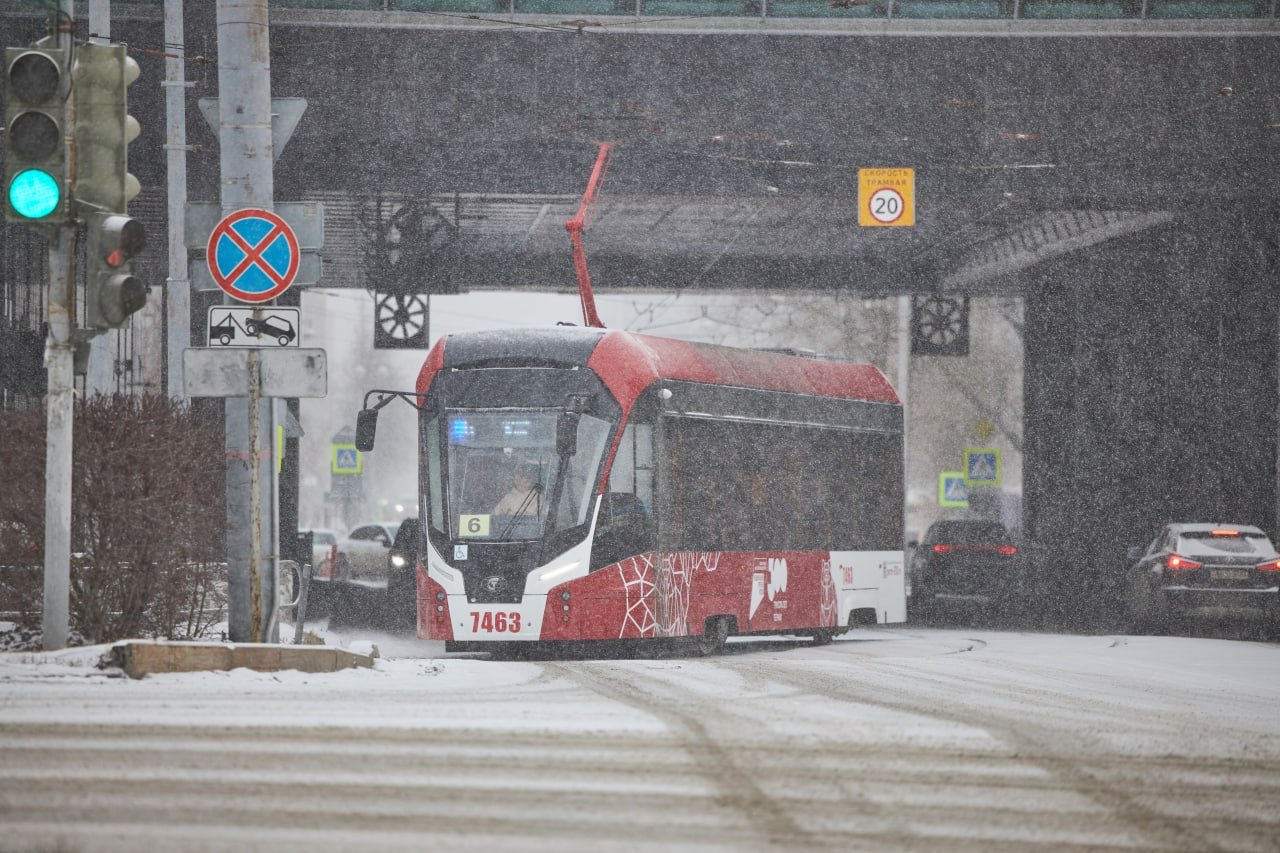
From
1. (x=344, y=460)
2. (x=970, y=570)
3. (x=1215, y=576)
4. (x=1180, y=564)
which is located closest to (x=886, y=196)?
(x=1180, y=564)

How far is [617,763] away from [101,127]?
18.6ft

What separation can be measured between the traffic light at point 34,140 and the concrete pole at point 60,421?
0.17m

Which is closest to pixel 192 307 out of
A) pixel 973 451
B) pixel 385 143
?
pixel 385 143

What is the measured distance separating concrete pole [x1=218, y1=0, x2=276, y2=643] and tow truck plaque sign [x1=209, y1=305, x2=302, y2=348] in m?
0.39

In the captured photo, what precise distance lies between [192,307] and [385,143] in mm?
5609

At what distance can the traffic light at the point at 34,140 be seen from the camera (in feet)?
38.6

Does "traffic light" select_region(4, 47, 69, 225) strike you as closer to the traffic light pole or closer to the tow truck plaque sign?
the traffic light pole

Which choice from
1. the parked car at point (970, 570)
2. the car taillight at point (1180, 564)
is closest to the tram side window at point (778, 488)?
the car taillight at point (1180, 564)

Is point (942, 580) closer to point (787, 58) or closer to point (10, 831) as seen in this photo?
point (787, 58)

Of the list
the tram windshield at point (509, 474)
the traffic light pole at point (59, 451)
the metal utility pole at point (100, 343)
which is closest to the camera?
the traffic light pole at point (59, 451)

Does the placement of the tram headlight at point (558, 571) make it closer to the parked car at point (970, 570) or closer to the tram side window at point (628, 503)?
the tram side window at point (628, 503)

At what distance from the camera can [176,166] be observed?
25.9 m

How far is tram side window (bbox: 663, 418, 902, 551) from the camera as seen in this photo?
19.3 m

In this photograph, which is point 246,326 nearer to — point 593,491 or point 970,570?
point 593,491
